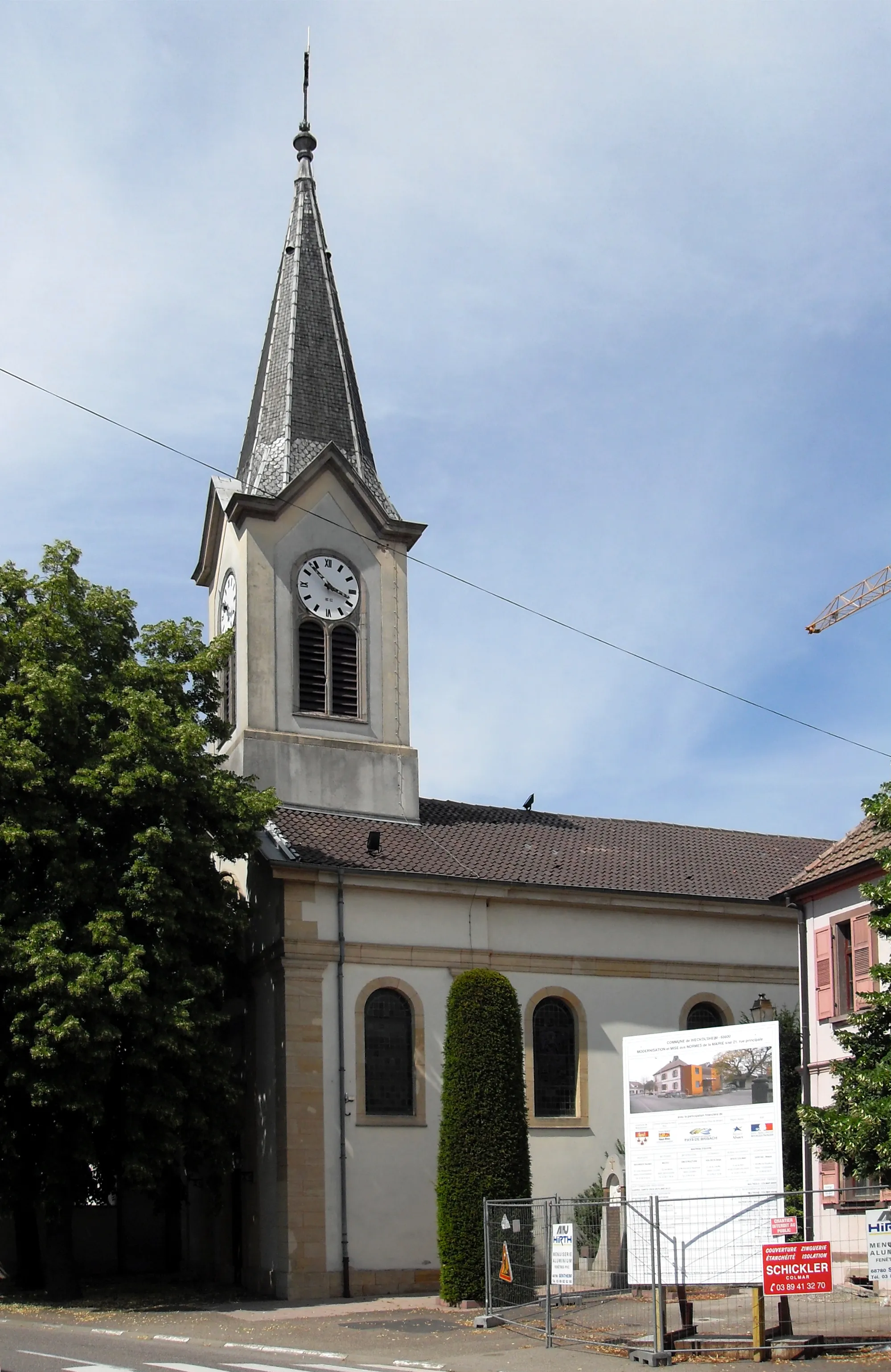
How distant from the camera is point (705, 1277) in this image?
17.3 metres

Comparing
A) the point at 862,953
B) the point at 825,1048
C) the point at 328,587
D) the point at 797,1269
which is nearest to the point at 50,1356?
the point at 797,1269

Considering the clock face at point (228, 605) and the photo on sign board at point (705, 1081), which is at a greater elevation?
the clock face at point (228, 605)

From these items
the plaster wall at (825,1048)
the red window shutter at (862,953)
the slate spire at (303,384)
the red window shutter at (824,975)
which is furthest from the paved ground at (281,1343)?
the slate spire at (303,384)

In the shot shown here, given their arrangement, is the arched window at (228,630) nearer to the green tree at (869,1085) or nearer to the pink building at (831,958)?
the pink building at (831,958)

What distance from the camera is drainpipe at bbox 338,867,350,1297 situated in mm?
28344

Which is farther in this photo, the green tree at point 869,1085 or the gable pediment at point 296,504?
the gable pediment at point 296,504

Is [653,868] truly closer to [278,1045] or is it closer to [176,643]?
[278,1045]

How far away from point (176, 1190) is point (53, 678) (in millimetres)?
10677

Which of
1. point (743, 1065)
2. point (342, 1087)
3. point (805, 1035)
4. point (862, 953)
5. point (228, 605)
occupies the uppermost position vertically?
point (228, 605)

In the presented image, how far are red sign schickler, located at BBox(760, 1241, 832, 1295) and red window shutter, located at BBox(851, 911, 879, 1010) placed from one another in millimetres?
8928

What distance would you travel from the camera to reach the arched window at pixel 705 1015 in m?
34.1

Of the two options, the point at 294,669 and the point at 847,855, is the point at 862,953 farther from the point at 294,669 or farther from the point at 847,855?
the point at 294,669

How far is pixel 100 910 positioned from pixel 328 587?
12656 millimetres

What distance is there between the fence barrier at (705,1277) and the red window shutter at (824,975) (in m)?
3.23
